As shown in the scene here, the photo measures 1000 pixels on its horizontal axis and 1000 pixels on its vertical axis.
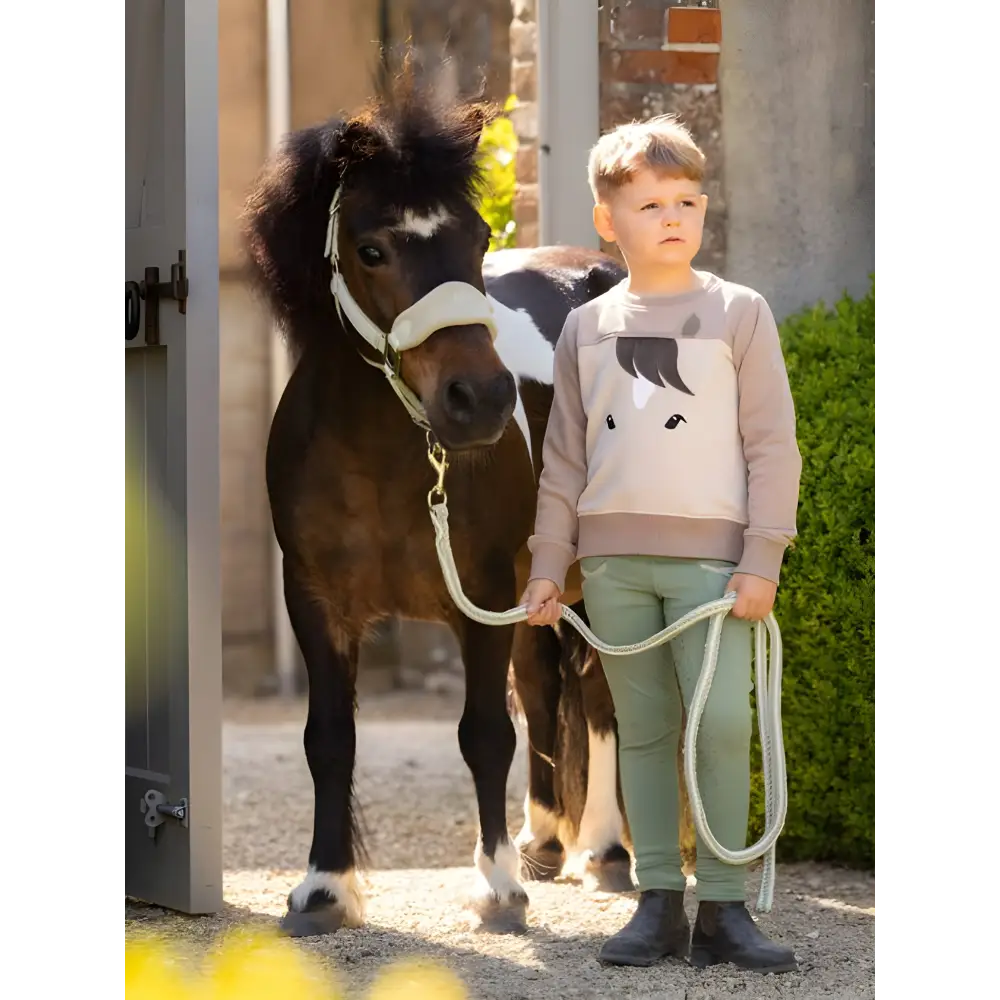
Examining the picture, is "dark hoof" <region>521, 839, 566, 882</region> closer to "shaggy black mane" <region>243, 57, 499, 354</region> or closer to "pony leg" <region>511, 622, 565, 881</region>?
"pony leg" <region>511, 622, 565, 881</region>

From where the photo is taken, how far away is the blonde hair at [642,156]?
2.87 metres

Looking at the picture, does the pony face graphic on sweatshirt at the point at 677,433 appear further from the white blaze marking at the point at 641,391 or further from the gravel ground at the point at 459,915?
the gravel ground at the point at 459,915

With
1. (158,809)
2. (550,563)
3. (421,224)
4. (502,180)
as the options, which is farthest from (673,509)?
(502,180)

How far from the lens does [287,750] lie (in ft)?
21.9

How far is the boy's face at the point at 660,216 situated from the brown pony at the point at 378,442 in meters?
0.33

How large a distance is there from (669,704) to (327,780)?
0.78 meters

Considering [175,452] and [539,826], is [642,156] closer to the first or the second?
[175,452]

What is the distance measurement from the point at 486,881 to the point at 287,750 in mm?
3472

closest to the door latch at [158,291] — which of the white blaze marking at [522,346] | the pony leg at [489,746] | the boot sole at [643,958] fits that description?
the white blaze marking at [522,346]

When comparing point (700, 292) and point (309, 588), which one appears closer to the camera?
point (700, 292)

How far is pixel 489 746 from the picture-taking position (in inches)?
131

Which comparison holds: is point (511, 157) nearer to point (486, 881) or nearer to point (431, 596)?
point (431, 596)

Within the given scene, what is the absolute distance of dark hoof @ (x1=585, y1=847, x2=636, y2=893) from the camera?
3.76m
